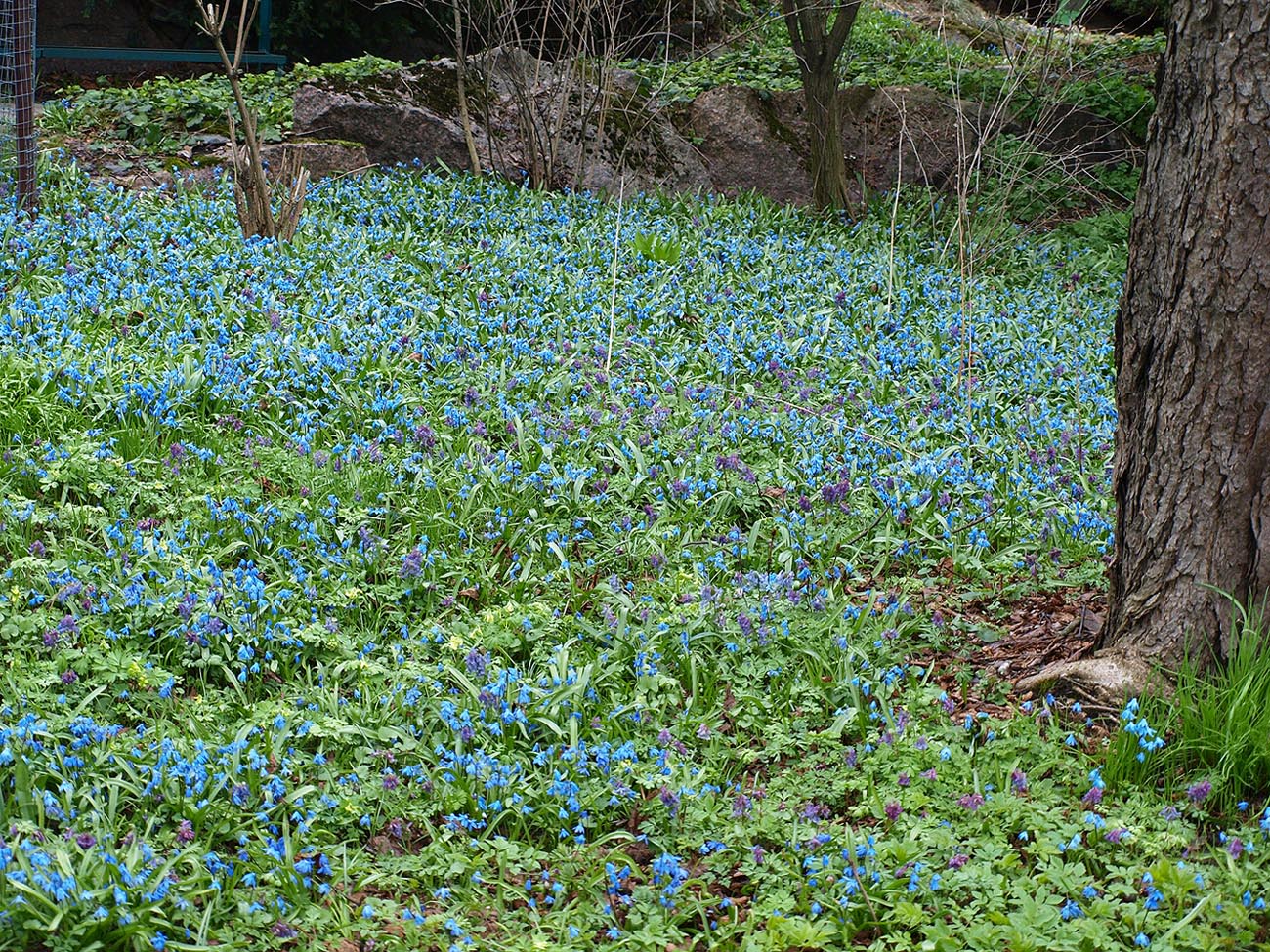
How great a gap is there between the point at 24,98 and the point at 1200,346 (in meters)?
6.11

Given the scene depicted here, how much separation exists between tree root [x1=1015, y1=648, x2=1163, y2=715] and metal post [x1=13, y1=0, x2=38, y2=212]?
232 inches

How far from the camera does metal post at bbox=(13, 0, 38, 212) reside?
630 centimetres

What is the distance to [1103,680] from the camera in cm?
301

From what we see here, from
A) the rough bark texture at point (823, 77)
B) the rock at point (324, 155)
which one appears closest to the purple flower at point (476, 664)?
the rock at point (324, 155)

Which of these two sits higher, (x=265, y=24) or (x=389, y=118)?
(x=265, y=24)

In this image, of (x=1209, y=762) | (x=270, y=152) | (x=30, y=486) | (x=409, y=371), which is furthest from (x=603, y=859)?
(x=270, y=152)

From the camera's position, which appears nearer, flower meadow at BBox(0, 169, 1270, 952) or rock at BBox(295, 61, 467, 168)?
flower meadow at BBox(0, 169, 1270, 952)

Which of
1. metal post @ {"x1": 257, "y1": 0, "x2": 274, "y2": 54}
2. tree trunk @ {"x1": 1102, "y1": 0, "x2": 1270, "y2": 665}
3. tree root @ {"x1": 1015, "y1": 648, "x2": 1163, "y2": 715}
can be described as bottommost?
tree root @ {"x1": 1015, "y1": 648, "x2": 1163, "y2": 715}

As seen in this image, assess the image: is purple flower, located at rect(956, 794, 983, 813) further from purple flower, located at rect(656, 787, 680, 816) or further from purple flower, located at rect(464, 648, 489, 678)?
purple flower, located at rect(464, 648, 489, 678)

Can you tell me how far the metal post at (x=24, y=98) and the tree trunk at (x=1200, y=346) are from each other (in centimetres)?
583

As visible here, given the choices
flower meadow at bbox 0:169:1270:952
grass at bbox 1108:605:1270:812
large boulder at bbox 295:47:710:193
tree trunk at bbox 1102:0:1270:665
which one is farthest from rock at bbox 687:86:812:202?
grass at bbox 1108:605:1270:812

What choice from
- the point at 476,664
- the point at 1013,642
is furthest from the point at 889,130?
the point at 476,664

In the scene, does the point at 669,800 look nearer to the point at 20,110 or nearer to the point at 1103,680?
the point at 1103,680

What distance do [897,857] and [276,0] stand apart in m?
12.1
